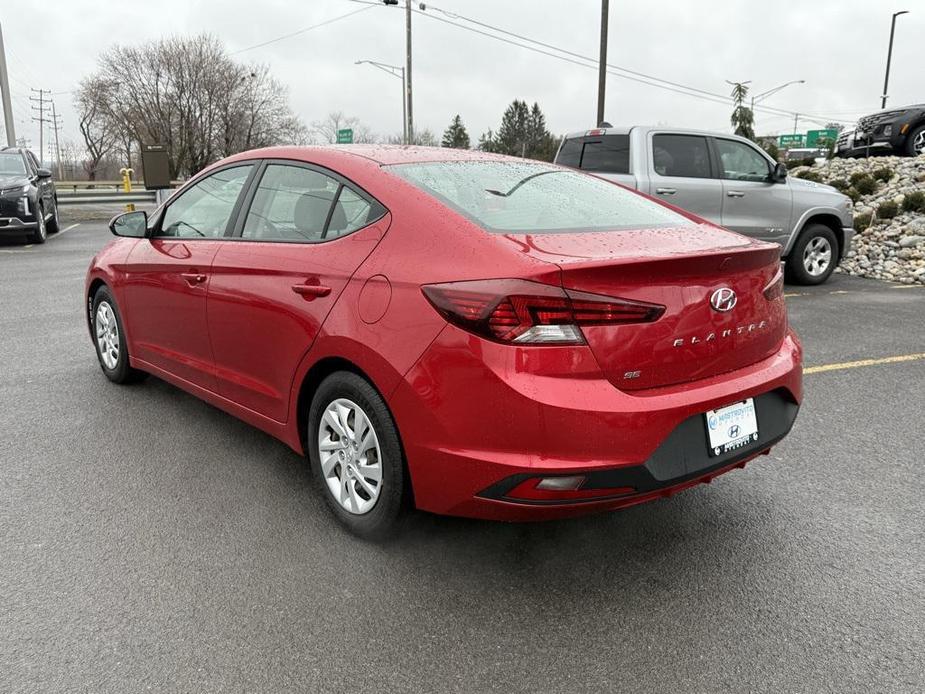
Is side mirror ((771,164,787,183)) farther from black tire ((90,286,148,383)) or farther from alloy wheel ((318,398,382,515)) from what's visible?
alloy wheel ((318,398,382,515))

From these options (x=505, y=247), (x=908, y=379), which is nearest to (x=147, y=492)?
(x=505, y=247)

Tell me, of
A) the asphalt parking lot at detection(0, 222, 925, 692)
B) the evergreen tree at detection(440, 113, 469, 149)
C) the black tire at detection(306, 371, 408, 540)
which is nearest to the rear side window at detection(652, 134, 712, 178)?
the asphalt parking lot at detection(0, 222, 925, 692)

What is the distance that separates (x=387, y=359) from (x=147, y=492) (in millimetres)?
1587

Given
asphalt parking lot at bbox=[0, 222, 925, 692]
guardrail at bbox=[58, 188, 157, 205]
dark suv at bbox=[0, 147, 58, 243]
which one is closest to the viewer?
asphalt parking lot at bbox=[0, 222, 925, 692]

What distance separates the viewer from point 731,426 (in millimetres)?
2631

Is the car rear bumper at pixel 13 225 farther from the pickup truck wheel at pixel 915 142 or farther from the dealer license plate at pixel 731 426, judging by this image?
the pickup truck wheel at pixel 915 142

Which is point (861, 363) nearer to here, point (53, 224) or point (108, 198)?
point (53, 224)

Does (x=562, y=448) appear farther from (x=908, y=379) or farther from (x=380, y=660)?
(x=908, y=379)

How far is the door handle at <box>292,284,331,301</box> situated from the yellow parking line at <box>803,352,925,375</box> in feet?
13.1

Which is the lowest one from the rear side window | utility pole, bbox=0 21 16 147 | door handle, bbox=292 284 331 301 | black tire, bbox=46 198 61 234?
black tire, bbox=46 198 61 234

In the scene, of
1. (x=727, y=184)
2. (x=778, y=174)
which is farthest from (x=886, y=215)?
(x=727, y=184)

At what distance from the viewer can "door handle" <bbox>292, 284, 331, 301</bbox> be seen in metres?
2.94

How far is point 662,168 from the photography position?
8.65 m

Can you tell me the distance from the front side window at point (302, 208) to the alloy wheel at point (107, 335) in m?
1.89
